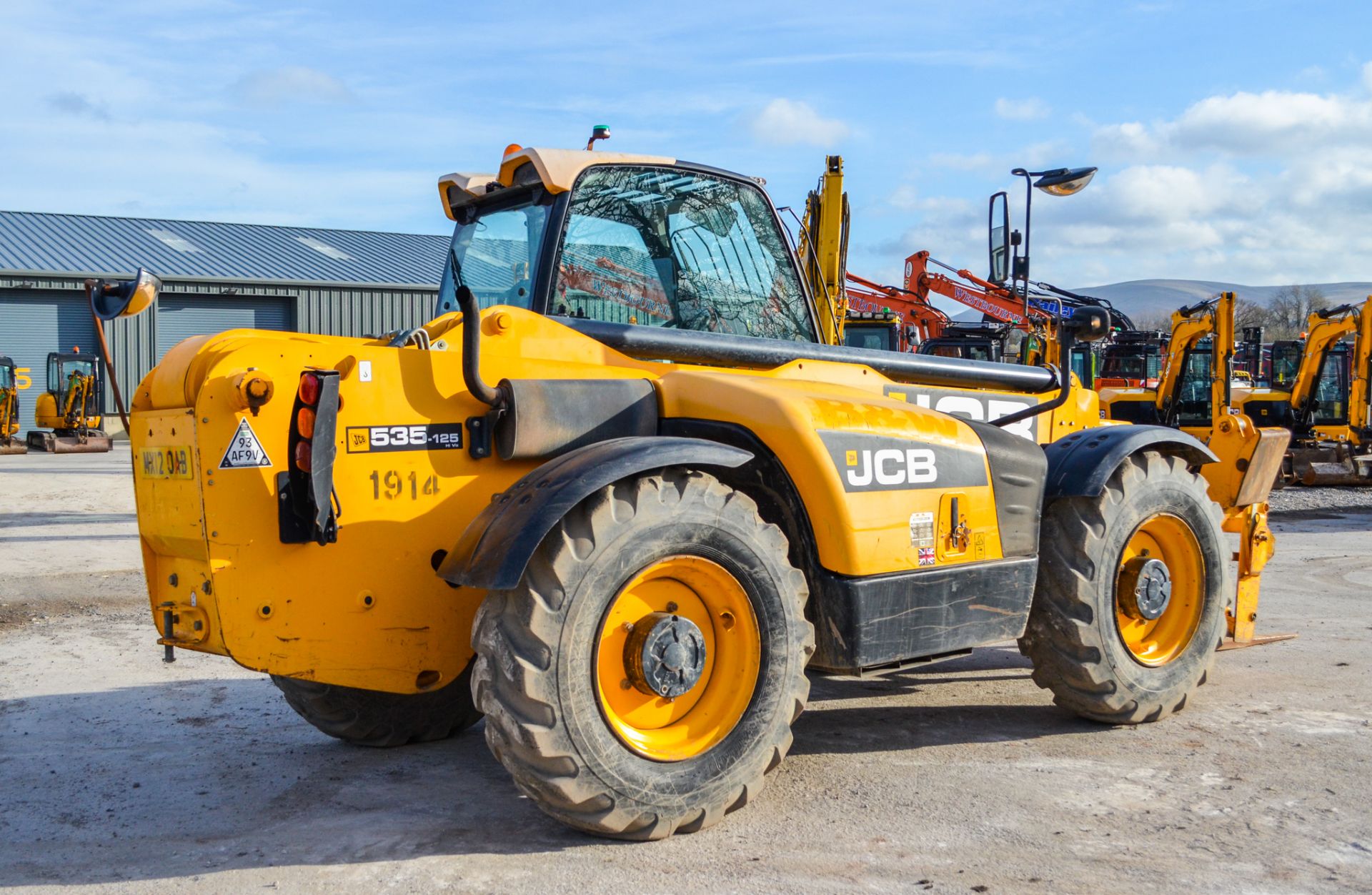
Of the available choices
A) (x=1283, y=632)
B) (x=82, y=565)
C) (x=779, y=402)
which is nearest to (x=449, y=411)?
(x=779, y=402)

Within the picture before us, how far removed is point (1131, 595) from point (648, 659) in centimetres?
249

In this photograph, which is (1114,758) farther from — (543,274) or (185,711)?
(185,711)

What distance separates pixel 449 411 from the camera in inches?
165

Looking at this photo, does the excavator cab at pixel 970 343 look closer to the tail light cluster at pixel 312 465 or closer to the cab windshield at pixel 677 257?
the cab windshield at pixel 677 257

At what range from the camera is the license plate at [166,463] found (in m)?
4.07

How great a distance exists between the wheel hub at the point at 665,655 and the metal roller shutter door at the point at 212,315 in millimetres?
33574

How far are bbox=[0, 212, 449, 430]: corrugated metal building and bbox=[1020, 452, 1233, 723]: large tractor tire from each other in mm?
31488

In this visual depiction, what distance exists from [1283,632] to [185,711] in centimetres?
616

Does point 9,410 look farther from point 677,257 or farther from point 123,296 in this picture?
point 677,257

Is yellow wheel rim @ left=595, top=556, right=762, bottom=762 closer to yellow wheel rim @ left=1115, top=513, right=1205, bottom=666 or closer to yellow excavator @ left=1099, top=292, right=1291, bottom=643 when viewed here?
yellow wheel rim @ left=1115, top=513, right=1205, bottom=666

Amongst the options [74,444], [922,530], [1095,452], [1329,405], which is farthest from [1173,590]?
[74,444]

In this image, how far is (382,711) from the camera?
5.13 metres

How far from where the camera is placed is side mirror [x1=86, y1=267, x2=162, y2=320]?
4.12 meters

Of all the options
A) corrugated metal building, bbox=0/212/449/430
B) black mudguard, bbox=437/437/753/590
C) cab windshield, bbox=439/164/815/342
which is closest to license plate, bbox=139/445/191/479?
black mudguard, bbox=437/437/753/590
